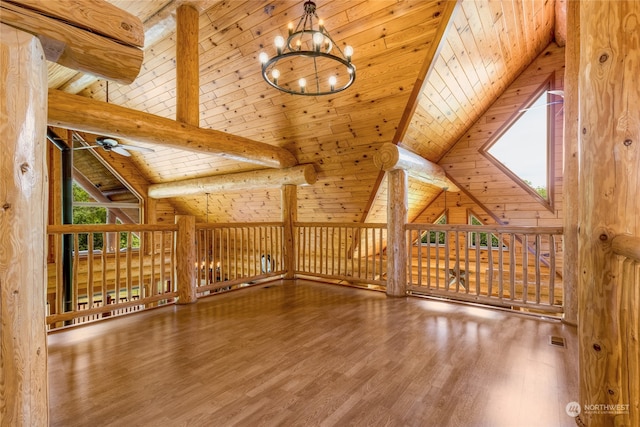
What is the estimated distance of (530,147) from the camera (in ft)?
17.9

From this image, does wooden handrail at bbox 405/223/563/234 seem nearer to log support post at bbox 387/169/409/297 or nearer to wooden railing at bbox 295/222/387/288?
log support post at bbox 387/169/409/297

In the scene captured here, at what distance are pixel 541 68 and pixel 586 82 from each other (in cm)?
468

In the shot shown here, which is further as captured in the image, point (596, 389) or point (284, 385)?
point (284, 385)

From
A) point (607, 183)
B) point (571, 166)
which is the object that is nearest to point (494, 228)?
point (571, 166)

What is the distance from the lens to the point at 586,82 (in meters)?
1.53

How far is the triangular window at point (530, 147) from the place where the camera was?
529 cm

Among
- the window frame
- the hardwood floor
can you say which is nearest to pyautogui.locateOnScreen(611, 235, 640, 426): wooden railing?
the hardwood floor

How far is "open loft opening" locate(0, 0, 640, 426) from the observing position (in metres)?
1.38

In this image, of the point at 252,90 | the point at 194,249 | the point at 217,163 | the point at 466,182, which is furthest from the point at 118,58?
the point at 466,182

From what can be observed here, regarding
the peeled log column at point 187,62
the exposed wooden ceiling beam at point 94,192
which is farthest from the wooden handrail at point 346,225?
the exposed wooden ceiling beam at point 94,192

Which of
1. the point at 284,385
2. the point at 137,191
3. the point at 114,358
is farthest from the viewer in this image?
the point at 137,191

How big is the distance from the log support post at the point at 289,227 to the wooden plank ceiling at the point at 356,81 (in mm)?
693

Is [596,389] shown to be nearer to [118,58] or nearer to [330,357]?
[330,357]
